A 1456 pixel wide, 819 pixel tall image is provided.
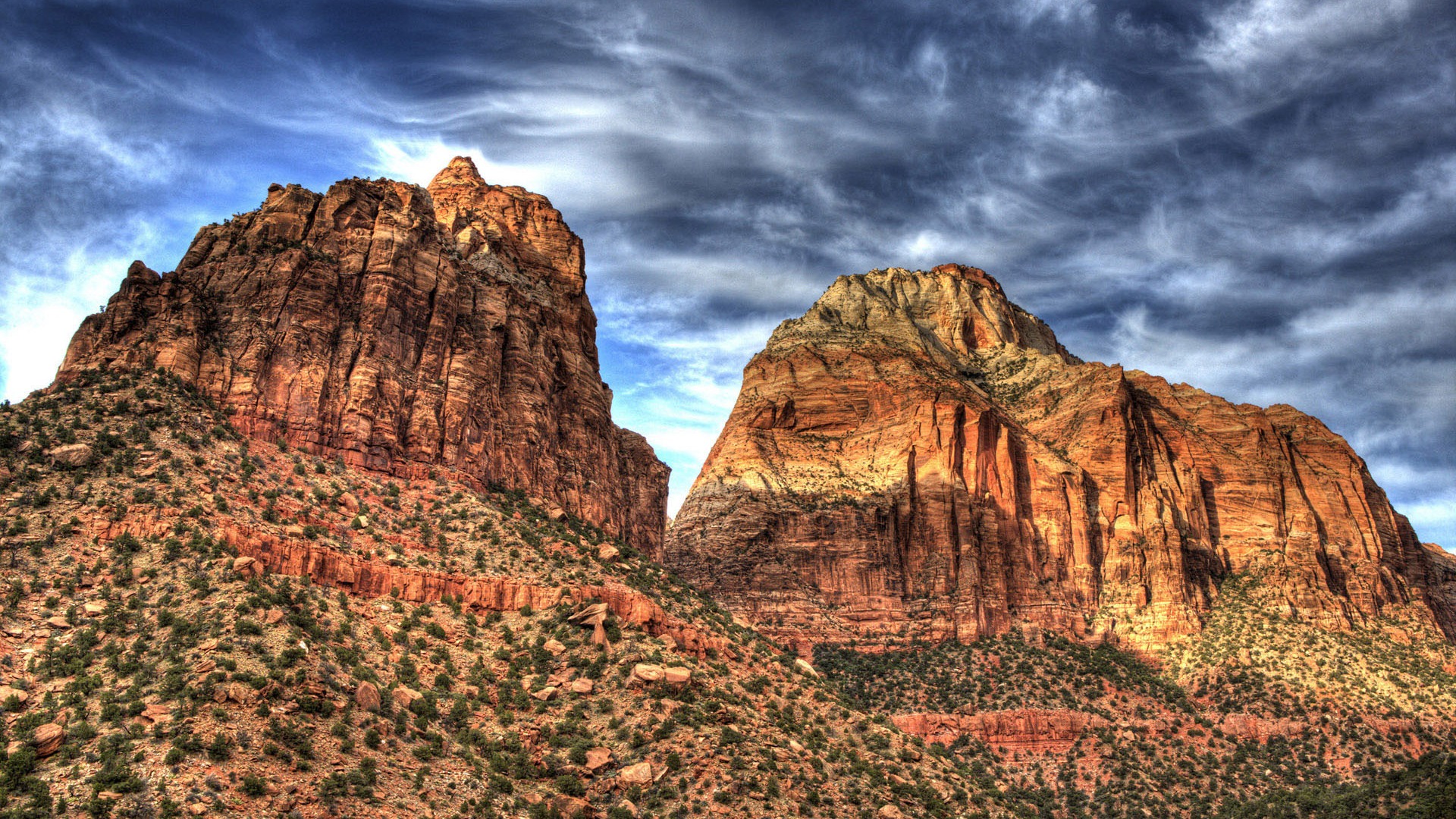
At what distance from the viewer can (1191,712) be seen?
3804 inches

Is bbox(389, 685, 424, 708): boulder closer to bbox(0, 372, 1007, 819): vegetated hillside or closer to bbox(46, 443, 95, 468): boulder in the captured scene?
bbox(0, 372, 1007, 819): vegetated hillside

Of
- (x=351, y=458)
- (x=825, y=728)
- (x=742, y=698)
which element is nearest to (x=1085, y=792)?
(x=825, y=728)

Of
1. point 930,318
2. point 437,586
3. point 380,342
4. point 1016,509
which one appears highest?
point 930,318

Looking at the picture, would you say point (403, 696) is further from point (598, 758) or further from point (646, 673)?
point (646, 673)

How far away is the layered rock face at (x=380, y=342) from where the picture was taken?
2367 inches

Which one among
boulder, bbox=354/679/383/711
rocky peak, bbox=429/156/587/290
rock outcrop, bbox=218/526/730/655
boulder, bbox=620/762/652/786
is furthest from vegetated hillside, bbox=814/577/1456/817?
boulder, bbox=354/679/383/711

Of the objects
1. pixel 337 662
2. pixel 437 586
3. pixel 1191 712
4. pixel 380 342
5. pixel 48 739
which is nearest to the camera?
pixel 48 739

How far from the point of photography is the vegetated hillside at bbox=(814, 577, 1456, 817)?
8381 centimetres

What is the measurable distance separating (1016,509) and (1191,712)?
100 feet

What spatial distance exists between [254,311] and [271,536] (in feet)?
62.6

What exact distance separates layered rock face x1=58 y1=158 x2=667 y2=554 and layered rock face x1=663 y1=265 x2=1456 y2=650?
34.0 m

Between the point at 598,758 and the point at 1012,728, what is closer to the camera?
the point at 598,758

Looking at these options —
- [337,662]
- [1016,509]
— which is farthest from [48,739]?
[1016,509]

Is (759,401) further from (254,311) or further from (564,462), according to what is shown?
(254,311)
